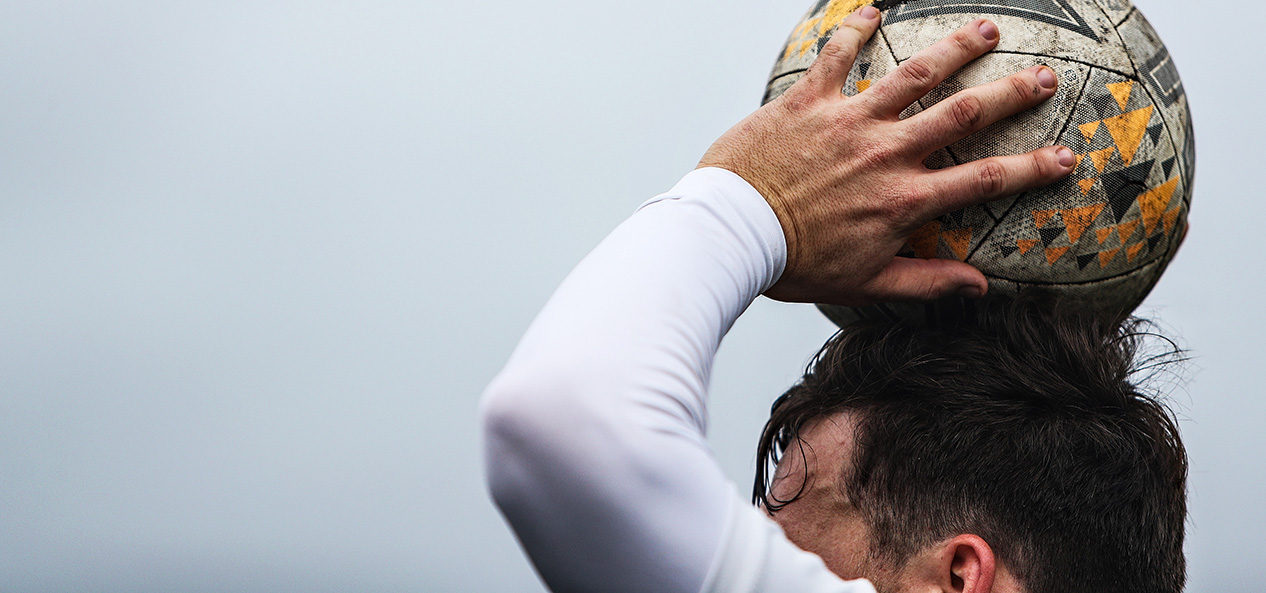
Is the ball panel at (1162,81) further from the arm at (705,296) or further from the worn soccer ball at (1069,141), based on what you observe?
the arm at (705,296)

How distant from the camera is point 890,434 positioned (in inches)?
75.9

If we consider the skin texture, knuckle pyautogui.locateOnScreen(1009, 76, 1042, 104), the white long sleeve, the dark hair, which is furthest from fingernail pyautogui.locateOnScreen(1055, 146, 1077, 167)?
the white long sleeve

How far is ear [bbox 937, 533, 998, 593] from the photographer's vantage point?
1664mm

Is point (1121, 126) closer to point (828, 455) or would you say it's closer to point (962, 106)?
point (962, 106)

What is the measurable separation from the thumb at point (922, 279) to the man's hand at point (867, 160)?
4 centimetres

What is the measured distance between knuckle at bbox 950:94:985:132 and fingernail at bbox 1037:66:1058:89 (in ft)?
0.44

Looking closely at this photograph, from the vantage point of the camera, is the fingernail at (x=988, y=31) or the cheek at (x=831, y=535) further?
the cheek at (x=831, y=535)

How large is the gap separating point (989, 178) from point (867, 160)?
0.70 feet

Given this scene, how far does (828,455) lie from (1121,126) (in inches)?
Answer: 31.7

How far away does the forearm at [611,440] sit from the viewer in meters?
1.17

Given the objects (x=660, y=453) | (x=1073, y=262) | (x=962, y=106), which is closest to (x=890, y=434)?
(x=1073, y=262)

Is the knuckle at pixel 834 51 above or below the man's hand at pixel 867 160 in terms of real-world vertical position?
above

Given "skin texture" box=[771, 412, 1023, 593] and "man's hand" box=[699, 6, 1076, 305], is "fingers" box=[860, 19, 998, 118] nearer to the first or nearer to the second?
"man's hand" box=[699, 6, 1076, 305]

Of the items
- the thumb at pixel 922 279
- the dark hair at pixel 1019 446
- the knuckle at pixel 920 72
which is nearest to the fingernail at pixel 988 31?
the knuckle at pixel 920 72
